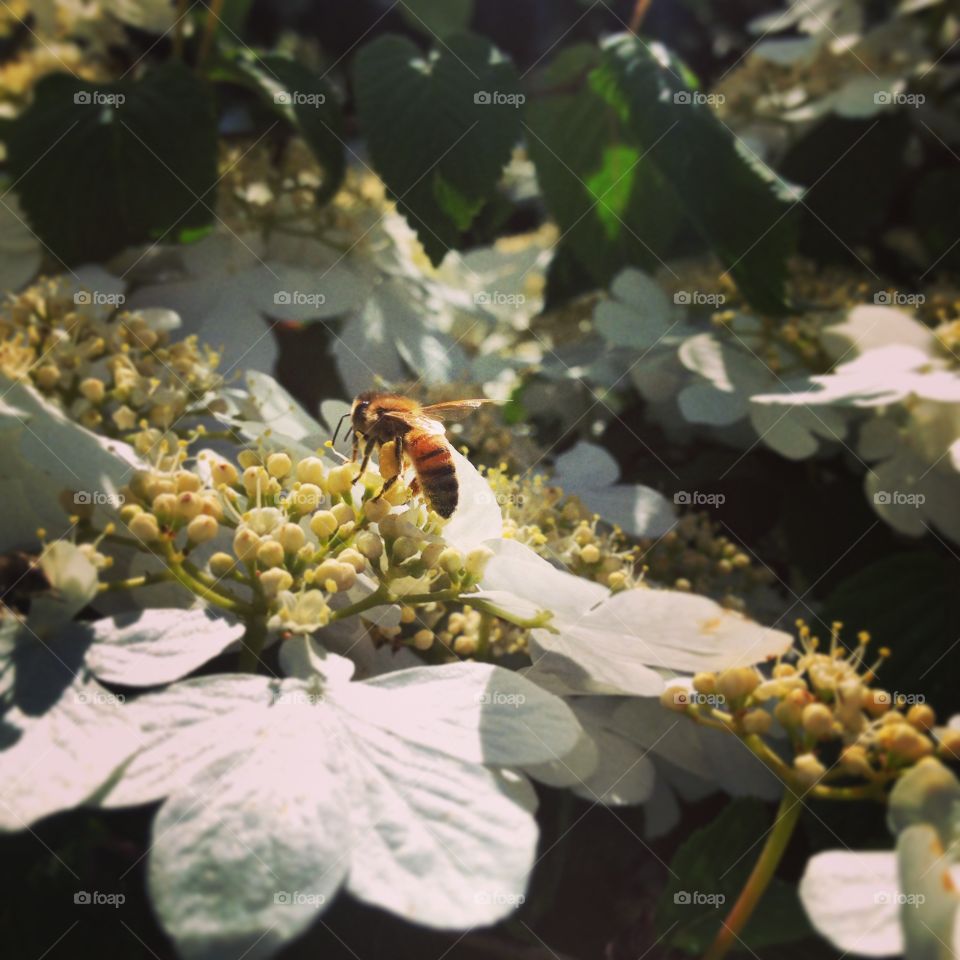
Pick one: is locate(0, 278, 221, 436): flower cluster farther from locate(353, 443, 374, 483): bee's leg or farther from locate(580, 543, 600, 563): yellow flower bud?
locate(580, 543, 600, 563): yellow flower bud

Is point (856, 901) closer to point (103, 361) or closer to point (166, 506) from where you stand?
point (166, 506)

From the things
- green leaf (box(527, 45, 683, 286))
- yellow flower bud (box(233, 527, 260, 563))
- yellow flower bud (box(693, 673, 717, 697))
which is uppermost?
green leaf (box(527, 45, 683, 286))

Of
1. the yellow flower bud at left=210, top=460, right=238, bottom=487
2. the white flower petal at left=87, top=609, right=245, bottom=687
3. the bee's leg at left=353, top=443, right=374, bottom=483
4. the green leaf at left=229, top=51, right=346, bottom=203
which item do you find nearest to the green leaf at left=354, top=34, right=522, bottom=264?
the green leaf at left=229, top=51, right=346, bottom=203

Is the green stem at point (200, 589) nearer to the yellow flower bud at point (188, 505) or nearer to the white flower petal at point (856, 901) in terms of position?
the yellow flower bud at point (188, 505)

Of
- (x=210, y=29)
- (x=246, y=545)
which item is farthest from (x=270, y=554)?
(x=210, y=29)

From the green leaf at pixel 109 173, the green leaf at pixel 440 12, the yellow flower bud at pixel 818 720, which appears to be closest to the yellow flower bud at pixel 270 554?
the yellow flower bud at pixel 818 720

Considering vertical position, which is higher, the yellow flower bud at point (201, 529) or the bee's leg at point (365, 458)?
the bee's leg at point (365, 458)
